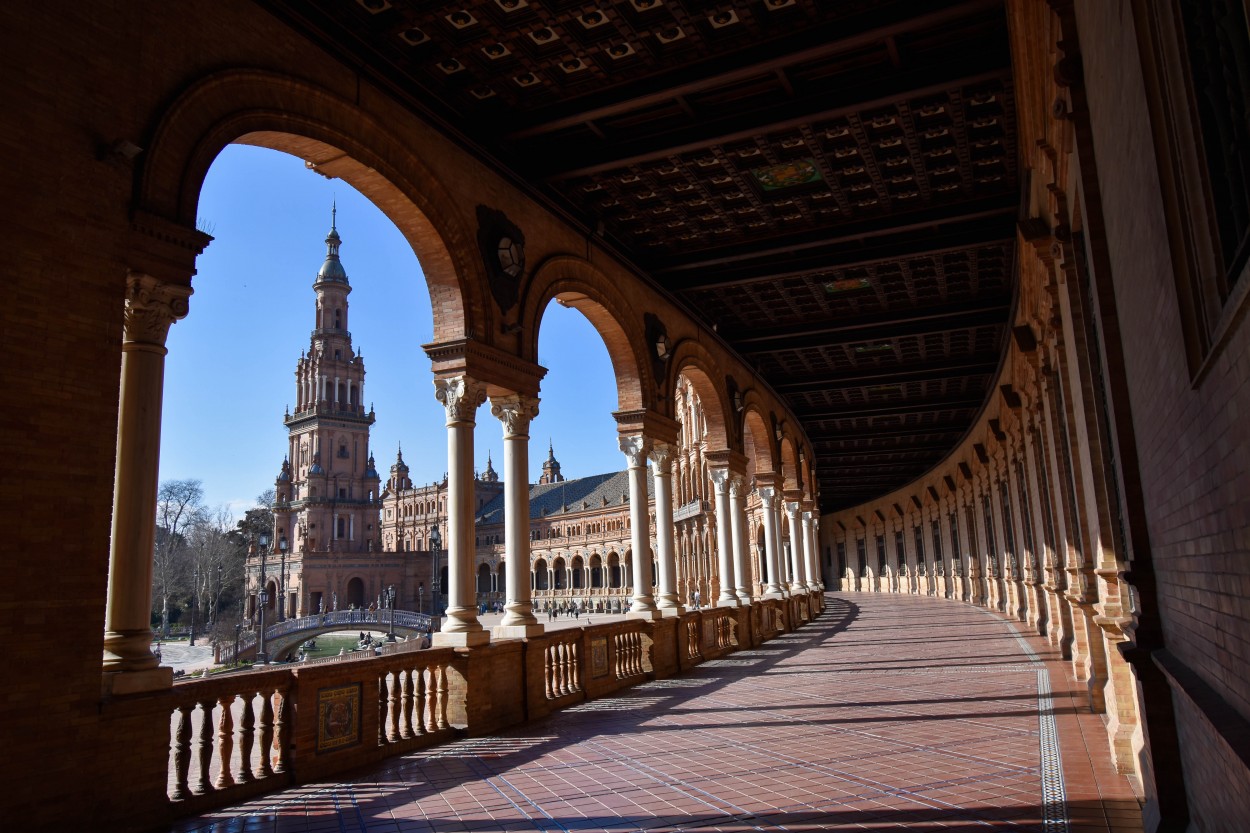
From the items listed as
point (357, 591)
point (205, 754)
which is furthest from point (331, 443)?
point (205, 754)

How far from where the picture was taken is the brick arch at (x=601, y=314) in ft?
38.9

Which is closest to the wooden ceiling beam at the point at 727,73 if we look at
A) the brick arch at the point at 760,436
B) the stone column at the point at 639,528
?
the stone column at the point at 639,528

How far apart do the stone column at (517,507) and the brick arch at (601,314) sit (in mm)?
754

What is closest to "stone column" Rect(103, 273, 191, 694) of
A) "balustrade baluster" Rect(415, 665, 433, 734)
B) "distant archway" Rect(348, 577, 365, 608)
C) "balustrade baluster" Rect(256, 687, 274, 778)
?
"balustrade baluster" Rect(256, 687, 274, 778)

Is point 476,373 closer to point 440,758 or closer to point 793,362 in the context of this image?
point 440,758

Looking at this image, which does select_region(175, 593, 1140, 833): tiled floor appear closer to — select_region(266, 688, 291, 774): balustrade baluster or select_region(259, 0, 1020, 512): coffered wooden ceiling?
select_region(266, 688, 291, 774): balustrade baluster

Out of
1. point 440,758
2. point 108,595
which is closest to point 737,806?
point 440,758

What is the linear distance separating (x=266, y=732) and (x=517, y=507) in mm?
4771

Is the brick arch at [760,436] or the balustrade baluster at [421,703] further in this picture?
the brick arch at [760,436]

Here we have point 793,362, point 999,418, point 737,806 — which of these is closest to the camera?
point 737,806

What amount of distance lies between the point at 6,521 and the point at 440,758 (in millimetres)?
4287

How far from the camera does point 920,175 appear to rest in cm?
1233

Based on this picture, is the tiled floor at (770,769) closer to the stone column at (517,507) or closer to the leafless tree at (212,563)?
the stone column at (517,507)

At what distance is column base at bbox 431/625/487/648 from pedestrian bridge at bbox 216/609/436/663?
41.8 meters
